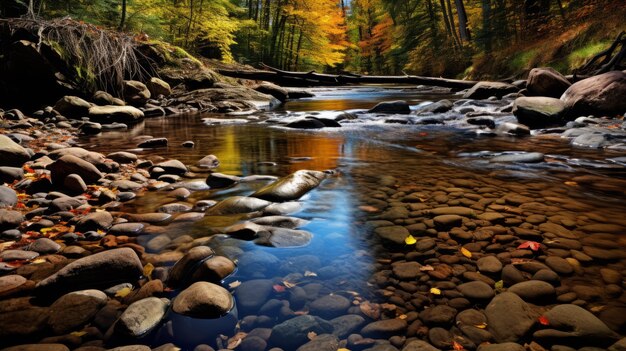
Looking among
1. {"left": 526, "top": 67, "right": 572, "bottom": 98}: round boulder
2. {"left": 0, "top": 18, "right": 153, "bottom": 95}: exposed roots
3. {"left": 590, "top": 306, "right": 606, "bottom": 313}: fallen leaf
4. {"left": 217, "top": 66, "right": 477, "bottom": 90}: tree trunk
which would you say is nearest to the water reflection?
{"left": 217, "top": 66, "right": 477, "bottom": 90}: tree trunk

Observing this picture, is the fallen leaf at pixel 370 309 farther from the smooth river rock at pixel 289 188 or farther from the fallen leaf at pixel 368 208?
the smooth river rock at pixel 289 188

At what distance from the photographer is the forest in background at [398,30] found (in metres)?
12.0

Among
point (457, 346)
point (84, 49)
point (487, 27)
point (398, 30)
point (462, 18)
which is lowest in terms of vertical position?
point (457, 346)

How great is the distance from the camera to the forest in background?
39.5 feet

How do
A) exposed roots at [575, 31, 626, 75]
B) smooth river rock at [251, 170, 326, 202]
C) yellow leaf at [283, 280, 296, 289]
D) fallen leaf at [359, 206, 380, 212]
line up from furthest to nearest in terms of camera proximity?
exposed roots at [575, 31, 626, 75]
smooth river rock at [251, 170, 326, 202]
fallen leaf at [359, 206, 380, 212]
yellow leaf at [283, 280, 296, 289]

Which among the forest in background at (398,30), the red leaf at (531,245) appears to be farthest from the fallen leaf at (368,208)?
the forest in background at (398,30)

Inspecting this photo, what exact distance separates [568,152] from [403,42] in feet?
88.7

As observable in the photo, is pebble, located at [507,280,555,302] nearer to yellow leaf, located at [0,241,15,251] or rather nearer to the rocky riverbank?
the rocky riverbank

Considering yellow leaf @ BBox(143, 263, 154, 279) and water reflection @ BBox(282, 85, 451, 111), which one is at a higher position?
water reflection @ BBox(282, 85, 451, 111)

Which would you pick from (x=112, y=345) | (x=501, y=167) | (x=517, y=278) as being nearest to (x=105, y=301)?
(x=112, y=345)

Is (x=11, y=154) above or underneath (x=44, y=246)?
above

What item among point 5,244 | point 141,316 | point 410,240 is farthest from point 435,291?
point 5,244

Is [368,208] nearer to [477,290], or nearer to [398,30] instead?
[477,290]

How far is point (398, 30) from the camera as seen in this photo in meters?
31.5
